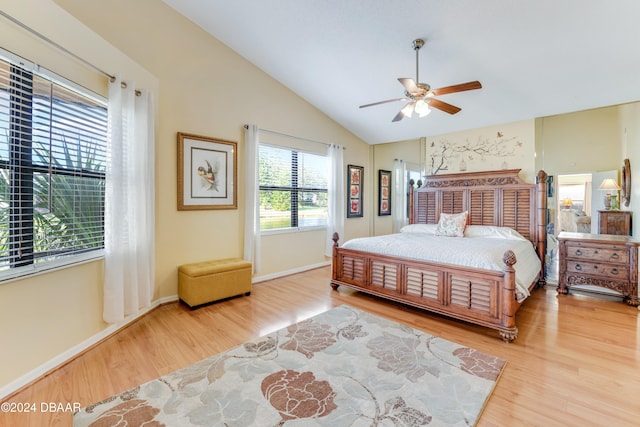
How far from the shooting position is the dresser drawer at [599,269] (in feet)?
11.0

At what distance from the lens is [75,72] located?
7.71ft

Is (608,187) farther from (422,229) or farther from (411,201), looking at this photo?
(411,201)

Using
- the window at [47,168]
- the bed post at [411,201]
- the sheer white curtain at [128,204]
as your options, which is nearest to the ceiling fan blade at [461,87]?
the bed post at [411,201]

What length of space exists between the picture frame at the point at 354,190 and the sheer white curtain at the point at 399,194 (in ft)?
2.61

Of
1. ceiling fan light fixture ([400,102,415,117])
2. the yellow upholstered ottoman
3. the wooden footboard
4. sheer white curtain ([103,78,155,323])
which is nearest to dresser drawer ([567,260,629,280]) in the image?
the wooden footboard

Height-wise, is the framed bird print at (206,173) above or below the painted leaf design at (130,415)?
above

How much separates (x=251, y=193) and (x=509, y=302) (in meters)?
3.34

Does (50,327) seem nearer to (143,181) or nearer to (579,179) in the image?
(143,181)

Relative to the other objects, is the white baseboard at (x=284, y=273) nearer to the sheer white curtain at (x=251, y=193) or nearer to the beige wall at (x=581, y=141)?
the sheer white curtain at (x=251, y=193)

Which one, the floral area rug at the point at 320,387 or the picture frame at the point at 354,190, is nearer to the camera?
the floral area rug at the point at 320,387

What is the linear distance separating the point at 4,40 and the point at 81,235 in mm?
1470

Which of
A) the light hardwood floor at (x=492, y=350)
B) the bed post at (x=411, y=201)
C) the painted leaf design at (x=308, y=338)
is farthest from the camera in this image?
the bed post at (x=411, y=201)

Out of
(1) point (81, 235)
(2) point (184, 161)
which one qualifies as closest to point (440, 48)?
(2) point (184, 161)

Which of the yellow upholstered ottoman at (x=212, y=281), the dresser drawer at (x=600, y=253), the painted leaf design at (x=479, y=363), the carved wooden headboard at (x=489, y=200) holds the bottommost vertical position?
the painted leaf design at (x=479, y=363)
